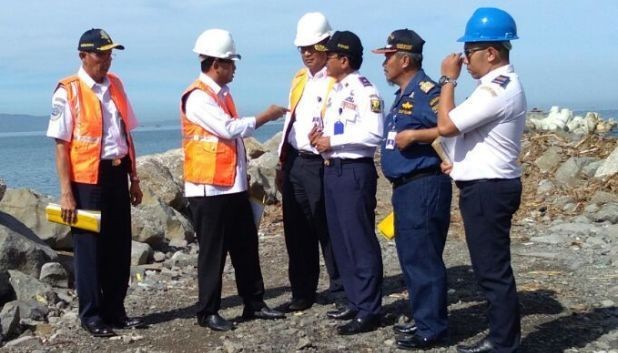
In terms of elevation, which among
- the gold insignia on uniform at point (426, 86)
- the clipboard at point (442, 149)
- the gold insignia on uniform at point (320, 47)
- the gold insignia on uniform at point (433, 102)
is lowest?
the clipboard at point (442, 149)

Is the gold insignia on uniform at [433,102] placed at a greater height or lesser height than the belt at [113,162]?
greater

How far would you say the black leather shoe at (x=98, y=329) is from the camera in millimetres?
6195

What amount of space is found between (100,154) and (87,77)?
0.57m

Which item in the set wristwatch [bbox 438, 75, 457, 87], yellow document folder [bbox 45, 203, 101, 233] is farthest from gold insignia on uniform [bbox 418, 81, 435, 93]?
yellow document folder [bbox 45, 203, 101, 233]

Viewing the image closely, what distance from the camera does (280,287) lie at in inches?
304

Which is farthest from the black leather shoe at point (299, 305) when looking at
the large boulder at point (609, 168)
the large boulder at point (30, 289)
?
the large boulder at point (609, 168)

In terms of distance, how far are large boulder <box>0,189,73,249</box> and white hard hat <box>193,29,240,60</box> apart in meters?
3.93

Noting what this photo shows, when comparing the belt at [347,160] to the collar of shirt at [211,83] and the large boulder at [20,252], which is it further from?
the large boulder at [20,252]

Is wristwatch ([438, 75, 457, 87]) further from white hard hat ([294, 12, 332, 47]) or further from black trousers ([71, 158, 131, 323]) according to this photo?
black trousers ([71, 158, 131, 323])

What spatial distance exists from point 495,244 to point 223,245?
83.0 inches

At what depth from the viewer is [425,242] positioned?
536cm

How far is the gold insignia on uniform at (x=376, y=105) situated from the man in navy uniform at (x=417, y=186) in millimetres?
353

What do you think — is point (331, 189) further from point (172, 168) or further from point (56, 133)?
point (172, 168)

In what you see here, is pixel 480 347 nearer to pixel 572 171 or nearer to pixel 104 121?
pixel 104 121
